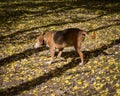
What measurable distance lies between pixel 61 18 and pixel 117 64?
34.6ft

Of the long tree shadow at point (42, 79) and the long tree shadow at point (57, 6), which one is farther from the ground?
the long tree shadow at point (57, 6)

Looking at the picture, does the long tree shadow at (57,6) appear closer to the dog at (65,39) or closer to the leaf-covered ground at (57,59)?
the leaf-covered ground at (57,59)

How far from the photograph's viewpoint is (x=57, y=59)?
11.6 meters

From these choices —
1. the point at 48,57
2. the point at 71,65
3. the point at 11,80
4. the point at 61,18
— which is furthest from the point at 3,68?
the point at 61,18

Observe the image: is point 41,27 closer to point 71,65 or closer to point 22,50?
point 22,50

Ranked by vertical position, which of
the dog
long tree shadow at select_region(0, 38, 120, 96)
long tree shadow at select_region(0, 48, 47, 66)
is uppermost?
the dog

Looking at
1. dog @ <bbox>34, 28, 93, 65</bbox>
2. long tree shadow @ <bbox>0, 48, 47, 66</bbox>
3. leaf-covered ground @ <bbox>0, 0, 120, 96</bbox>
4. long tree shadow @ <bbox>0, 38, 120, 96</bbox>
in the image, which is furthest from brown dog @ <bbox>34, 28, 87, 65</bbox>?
long tree shadow @ <bbox>0, 48, 47, 66</bbox>

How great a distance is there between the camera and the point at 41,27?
17500 millimetres

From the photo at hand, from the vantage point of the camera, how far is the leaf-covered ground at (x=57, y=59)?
350 inches

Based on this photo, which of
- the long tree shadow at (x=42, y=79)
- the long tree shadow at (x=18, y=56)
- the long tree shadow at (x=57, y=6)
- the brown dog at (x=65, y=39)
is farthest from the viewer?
the long tree shadow at (x=57, y=6)

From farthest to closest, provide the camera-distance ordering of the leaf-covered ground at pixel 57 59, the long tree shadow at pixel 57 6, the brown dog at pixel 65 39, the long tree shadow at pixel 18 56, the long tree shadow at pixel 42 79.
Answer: the long tree shadow at pixel 57 6, the long tree shadow at pixel 18 56, the brown dog at pixel 65 39, the long tree shadow at pixel 42 79, the leaf-covered ground at pixel 57 59

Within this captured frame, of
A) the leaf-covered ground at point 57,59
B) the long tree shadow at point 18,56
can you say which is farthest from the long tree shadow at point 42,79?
the long tree shadow at point 18,56

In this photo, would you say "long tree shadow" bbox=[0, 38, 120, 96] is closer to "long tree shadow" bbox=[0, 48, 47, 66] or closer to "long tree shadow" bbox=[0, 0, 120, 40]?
"long tree shadow" bbox=[0, 48, 47, 66]

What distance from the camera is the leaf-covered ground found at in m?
8.88
